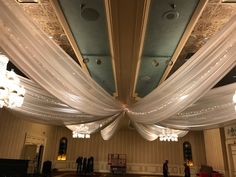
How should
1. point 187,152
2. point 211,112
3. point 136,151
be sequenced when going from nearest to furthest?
point 211,112 → point 187,152 → point 136,151

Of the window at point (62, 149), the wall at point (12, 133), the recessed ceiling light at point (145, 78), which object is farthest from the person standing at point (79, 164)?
the recessed ceiling light at point (145, 78)

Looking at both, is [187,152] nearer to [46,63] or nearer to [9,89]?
[9,89]

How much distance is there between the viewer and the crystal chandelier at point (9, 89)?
272cm

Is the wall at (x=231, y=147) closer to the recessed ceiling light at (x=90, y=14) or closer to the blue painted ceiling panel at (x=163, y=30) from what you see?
the blue painted ceiling panel at (x=163, y=30)

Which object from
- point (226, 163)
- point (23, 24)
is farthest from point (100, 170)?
point (23, 24)

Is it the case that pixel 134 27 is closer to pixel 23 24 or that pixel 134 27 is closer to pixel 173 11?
pixel 173 11

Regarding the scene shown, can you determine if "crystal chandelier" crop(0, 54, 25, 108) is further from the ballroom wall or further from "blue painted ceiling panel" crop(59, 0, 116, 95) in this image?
the ballroom wall

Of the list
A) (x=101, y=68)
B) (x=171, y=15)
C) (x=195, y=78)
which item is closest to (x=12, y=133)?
(x=101, y=68)

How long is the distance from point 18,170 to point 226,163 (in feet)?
27.0

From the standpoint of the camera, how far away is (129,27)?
10.3ft

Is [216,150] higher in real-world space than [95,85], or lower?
lower

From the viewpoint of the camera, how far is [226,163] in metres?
8.88

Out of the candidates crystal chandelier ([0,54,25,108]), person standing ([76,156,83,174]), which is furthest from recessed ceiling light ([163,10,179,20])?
person standing ([76,156,83,174])

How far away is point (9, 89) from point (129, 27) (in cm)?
195
